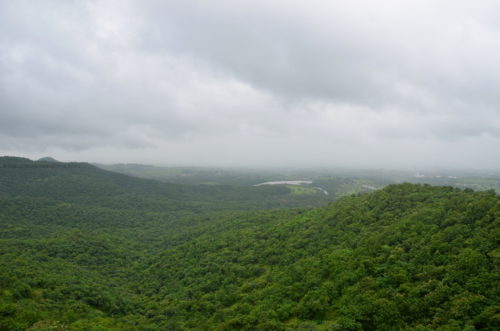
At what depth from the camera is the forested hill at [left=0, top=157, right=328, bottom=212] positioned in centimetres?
14762

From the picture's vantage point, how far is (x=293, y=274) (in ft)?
117

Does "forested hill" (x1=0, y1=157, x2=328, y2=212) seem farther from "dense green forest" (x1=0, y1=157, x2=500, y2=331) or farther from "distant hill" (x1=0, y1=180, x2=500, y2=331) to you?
"distant hill" (x1=0, y1=180, x2=500, y2=331)

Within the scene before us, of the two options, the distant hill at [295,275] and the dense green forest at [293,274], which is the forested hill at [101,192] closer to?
the dense green forest at [293,274]

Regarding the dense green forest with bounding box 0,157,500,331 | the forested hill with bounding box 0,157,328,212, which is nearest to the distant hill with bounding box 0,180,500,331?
the dense green forest with bounding box 0,157,500,331

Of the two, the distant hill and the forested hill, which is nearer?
the distant hill

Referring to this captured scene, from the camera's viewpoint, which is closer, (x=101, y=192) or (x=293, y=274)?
(x=293, y=274)

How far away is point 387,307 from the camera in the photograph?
68.3 ft

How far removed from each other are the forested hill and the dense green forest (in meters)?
69.0

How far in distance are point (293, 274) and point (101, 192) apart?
16411 cm

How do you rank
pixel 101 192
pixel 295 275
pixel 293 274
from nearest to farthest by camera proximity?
pixel 295 275 → pixel 293 274 → pixel 101 192

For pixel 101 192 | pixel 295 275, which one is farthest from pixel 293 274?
pixel 101 192

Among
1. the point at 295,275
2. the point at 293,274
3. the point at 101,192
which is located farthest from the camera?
the point at 101,192

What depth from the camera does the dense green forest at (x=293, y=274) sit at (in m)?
20.9

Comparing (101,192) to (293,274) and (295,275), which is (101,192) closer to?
(293,274)
